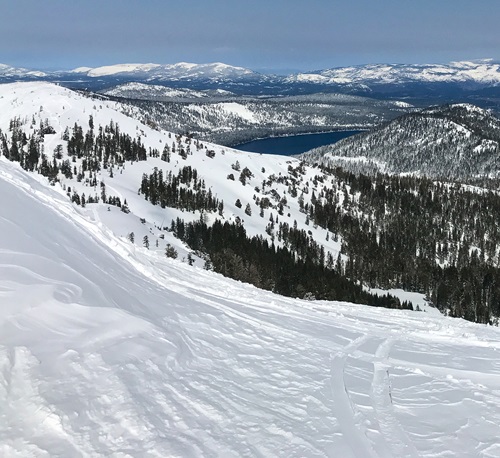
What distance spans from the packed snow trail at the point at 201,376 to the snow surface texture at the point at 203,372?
0.15 feet

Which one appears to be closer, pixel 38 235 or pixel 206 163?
pixel 38 235

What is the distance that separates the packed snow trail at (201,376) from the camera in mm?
7973

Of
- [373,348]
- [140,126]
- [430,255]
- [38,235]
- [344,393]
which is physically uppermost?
[140,126]

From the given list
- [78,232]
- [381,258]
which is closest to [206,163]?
[381,258]

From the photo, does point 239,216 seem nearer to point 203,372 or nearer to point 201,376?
point 203,372

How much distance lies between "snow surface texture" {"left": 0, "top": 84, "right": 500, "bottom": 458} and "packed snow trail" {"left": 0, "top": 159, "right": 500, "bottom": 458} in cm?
4

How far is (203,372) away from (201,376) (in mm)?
321

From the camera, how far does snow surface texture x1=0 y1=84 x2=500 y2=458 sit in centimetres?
802

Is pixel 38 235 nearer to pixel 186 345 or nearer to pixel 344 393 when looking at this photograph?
pixel 186 345

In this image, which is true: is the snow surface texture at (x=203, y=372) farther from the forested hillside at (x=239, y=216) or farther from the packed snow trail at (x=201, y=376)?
the forested hillside at (x=239, y=216)

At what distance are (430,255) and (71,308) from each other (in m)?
180

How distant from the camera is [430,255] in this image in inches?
6747

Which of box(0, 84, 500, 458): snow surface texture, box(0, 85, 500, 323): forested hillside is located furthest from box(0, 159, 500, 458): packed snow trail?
box(0, 85, 500, 323): forested hillside

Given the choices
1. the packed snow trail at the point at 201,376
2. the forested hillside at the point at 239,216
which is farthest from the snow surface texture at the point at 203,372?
the forested hillside at the point at 239,216
